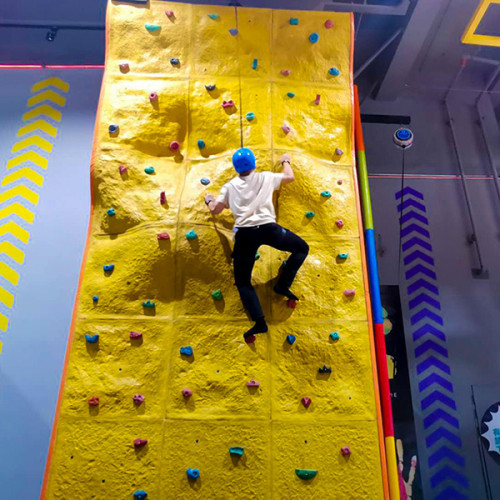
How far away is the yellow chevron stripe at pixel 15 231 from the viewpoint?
374 cm

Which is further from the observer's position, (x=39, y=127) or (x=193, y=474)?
(x=39, y=127)

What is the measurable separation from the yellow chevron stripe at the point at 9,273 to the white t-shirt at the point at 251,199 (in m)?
1.89

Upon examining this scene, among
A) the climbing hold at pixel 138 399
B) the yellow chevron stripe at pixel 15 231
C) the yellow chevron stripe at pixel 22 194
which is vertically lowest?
the climbing hold at pixel 138 399

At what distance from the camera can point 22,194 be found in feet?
12.8

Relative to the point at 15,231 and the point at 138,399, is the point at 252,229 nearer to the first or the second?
the point at 138,399

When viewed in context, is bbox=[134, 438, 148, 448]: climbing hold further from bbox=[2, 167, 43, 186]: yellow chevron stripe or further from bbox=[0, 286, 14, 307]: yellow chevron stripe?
bbox=[2, 167, 43, 186]: yellow chevron stripe

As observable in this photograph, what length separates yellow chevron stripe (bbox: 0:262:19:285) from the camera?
3593mm

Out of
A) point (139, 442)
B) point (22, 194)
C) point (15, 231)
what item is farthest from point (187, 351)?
point (22, 194)

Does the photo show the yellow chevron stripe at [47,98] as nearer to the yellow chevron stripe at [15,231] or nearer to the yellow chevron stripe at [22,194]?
the yellow chevron stripe at [22,194]

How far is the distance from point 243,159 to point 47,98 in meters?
2.59

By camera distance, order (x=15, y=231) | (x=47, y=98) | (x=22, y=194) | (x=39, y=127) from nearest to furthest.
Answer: (x=15, y=231) < (x=22, y=194) < (x=39, y=127) < (x=47, y=98)

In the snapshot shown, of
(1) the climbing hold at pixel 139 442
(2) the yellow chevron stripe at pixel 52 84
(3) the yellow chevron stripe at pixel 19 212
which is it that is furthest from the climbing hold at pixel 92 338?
(2) the yellow chevron stripe at pixel 52 84

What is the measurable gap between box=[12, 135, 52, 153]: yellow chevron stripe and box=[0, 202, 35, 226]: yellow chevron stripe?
0.59 m

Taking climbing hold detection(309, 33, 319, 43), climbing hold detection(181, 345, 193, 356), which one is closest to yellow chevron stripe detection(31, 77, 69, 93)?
climbing hold detection(309, 33, 319, 43)
